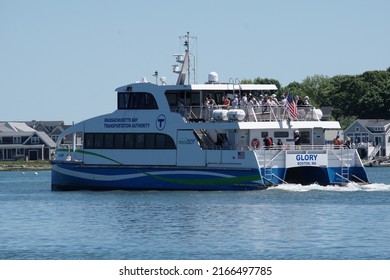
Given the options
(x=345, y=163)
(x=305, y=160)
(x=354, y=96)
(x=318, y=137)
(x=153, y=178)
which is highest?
(x=354, y=96)

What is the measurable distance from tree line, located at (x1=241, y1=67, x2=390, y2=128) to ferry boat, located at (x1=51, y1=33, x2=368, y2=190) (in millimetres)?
69429

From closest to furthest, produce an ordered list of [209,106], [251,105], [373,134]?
[251,105]
[209,106]
[373,134]

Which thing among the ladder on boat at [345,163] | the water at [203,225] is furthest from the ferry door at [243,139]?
the ladder on boat at [345,163]

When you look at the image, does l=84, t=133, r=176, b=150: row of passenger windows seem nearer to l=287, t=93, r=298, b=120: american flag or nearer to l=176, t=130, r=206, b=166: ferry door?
l=176, t=130, r=206, b=166: ferry door

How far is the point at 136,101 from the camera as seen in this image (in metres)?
45.9

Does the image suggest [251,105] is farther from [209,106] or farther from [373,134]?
[373,134]

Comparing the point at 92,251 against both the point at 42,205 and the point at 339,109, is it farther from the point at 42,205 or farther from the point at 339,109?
the point at 339,109

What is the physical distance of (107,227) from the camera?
107 feet

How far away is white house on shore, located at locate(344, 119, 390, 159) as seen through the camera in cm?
11600

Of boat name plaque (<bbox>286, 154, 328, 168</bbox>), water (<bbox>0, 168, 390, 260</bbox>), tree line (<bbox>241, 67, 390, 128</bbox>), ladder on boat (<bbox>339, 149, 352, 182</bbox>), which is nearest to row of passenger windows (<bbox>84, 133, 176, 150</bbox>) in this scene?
water (<bbox>0, 168, 390, 260</bbox>)

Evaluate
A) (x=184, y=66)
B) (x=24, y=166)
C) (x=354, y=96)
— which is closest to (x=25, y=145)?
(x=24, y=166)

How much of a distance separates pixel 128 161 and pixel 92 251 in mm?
17989

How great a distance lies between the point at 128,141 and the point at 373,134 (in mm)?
73252
